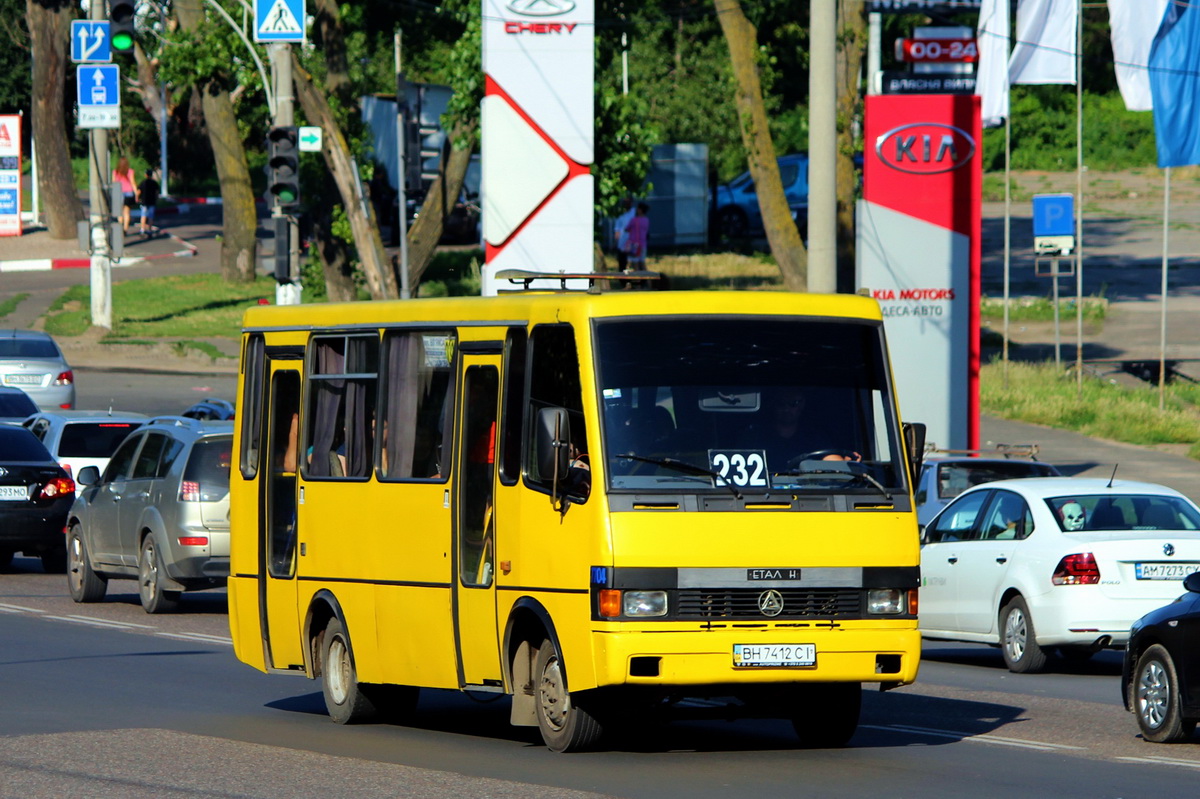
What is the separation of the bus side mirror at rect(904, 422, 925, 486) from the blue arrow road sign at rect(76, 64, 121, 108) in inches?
1348

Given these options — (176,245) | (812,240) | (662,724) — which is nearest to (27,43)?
(176,245)

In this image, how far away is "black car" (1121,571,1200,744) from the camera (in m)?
10.9

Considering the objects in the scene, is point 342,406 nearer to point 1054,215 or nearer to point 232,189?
point 1054,215

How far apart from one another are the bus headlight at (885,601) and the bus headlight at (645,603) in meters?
1.07

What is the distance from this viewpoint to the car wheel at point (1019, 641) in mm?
15156

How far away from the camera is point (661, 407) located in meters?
9.98

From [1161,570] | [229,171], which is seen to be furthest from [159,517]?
[229,171]

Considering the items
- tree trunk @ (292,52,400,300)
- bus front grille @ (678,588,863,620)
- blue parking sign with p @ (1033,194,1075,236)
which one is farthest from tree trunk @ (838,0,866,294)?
bus front grille @ (678,588,863,620)

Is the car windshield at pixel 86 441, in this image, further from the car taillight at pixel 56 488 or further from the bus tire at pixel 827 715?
the bus tire at pixel 827 715

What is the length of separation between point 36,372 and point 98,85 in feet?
36.8

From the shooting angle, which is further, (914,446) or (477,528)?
(477,528)

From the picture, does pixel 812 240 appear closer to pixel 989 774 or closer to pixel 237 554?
pixel 237 554

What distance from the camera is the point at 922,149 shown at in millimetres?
24250

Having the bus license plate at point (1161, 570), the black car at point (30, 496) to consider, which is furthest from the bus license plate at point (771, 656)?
the black car at point (30, 496)
